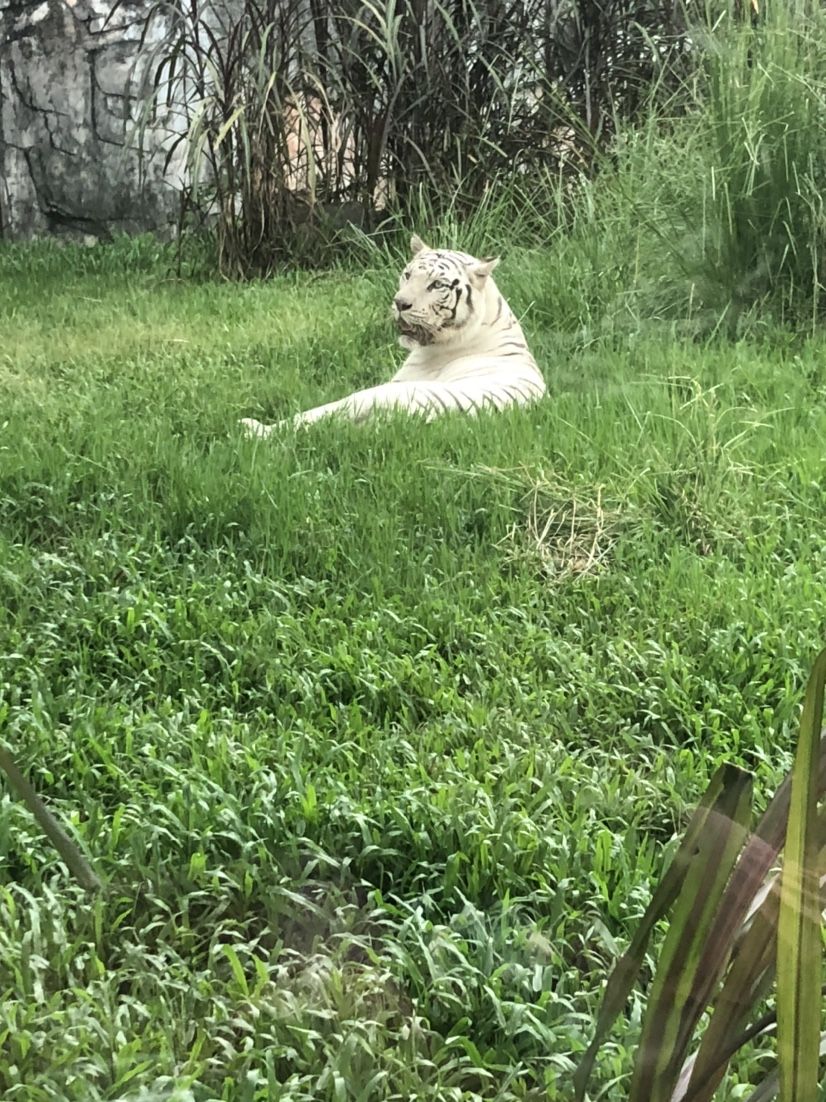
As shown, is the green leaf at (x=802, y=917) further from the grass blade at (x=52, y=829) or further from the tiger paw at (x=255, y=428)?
the tiger paw at (x=255, y=428)

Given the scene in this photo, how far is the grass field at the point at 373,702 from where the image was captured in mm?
1136

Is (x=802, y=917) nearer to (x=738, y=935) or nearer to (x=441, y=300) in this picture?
(x=738, y=935)

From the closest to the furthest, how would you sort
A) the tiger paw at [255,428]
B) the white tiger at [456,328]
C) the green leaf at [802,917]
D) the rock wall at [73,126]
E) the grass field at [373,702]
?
the green leaf at [802,917]
the grass field at [373,702]
the tiger paw at [255,428]
the white tiger at [456,328]
the rock wall at [73,126]

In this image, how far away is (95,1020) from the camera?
1.11 metres

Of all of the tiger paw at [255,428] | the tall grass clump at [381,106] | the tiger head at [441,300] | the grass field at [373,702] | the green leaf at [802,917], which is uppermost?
the tall grass clump at [381,106]

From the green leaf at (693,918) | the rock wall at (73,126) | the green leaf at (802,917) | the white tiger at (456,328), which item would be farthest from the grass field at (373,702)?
the rock wall at (73,126)

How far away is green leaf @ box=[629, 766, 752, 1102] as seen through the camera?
693 mm

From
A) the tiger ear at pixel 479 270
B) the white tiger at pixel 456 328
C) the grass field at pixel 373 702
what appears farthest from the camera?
the tiger ear at pixel 479 270

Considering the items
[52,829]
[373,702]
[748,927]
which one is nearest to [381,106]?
[373,702]

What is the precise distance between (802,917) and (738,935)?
11 centimetres

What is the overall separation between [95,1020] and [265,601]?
3.23 feet

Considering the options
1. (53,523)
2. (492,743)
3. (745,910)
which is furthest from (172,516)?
(745,910)

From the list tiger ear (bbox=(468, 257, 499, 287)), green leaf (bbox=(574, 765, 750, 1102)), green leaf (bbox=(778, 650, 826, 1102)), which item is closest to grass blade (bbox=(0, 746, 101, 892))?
green leaf (bbox=(574, 765, 750, 1102))

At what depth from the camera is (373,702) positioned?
1713 millimetres
